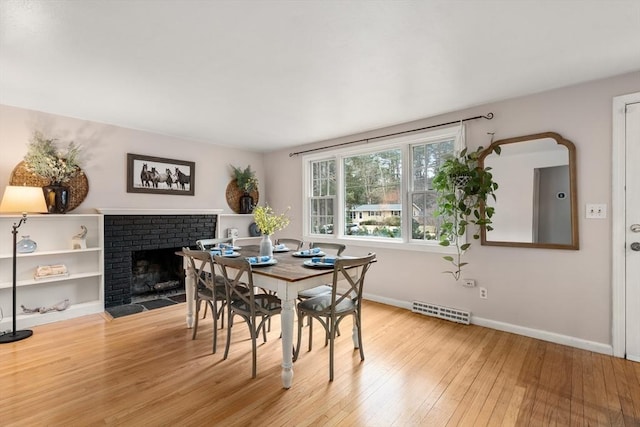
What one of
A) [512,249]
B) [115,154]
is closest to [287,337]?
[512,249]

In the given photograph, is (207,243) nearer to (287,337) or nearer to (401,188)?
(287,337)

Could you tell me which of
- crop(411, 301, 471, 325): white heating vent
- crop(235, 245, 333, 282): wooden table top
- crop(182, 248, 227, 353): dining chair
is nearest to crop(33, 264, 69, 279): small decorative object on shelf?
crop(182, 248, 227, 353): dining chair

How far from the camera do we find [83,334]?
120 inches

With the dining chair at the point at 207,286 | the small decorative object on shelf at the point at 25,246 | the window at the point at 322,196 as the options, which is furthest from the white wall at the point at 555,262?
the small decorative object on shelf at the point at 25,246

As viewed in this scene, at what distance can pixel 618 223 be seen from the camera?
2535mm

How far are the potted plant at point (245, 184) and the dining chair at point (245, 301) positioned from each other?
8.98 ft

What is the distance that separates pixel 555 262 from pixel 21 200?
5.08m

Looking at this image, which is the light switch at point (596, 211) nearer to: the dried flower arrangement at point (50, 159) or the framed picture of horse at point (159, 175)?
the framed picture of horse at point (159, 175)

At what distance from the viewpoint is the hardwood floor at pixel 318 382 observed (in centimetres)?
183

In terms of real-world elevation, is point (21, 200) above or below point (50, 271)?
above

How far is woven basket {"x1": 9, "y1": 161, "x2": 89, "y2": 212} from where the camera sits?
10.7 feet

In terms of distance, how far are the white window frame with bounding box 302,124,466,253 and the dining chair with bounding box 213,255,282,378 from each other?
2.02 meters

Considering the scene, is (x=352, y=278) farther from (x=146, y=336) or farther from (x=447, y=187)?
(x=146, y=336)

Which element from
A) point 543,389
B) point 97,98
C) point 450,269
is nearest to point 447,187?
point 450,269
